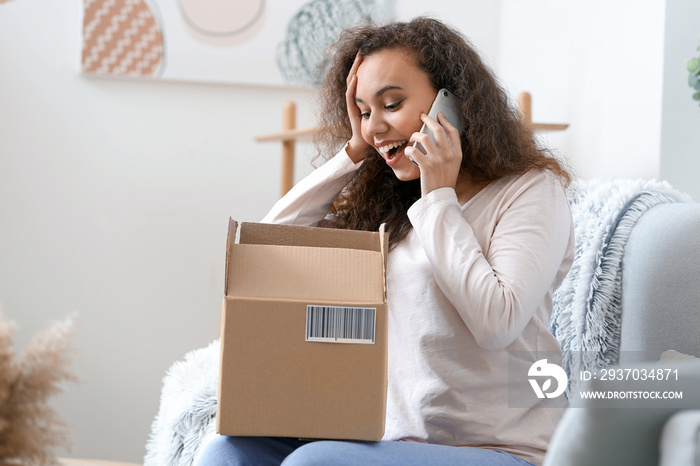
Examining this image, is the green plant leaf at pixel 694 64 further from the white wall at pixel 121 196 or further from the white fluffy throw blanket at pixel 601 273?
the white wall at pixel 121 196

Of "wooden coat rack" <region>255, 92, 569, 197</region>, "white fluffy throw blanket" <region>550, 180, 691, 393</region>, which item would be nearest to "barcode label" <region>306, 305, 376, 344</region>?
"white fluffy throw blanket" <region>550, 180, 691, 393</region>

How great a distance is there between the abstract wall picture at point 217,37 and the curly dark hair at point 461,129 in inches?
33.8

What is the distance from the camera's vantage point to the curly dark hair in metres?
1.20

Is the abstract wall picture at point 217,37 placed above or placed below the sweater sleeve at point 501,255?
above

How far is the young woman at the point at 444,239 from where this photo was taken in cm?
98

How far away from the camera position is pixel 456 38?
1256 millimetres

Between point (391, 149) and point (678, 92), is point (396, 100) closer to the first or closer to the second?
point (391, 149)

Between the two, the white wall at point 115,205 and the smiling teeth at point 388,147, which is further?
the white wall at point 115,205

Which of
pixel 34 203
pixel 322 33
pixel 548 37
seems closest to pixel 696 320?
pixel 548 37

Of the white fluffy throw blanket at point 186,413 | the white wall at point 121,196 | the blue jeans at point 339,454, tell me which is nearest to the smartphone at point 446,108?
the blue jeans at point 339,454

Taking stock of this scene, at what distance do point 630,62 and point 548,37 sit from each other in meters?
0.49

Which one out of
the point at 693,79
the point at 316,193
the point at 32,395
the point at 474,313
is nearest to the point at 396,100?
the point at 316,193

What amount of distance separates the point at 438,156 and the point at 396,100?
144 millimetres

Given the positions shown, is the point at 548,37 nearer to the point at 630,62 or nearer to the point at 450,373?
the point at 630,62
